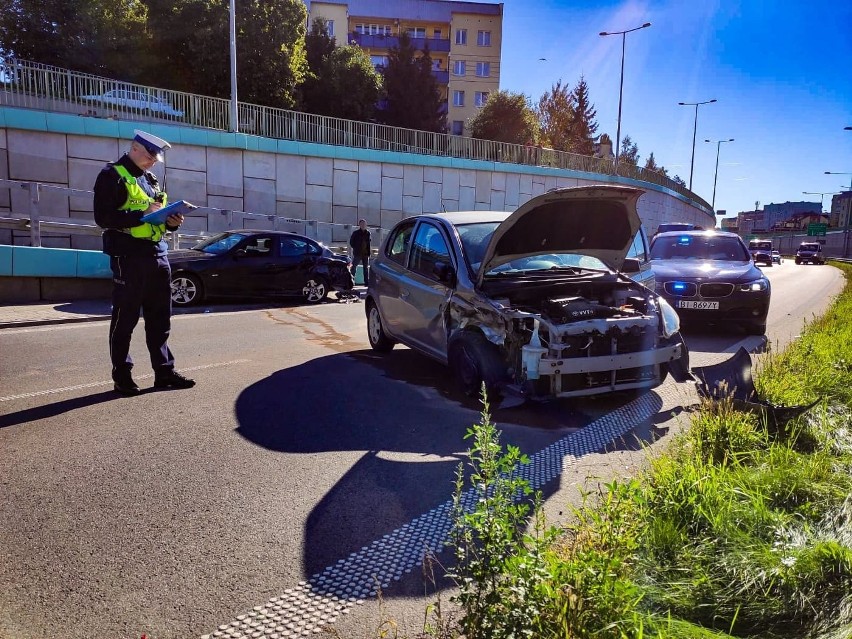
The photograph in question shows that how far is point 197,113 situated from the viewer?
20.1 metres

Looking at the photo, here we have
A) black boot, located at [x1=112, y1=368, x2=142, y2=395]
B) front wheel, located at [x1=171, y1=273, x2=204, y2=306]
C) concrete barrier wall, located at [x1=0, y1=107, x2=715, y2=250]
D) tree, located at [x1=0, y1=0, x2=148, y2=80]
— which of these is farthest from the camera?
tree, located at [x1=0, y1=0, x2=148, y2=80]

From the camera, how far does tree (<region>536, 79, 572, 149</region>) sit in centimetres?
4994

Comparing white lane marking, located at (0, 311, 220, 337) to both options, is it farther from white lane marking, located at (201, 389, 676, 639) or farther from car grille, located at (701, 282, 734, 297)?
car grille, located at (701, 282, 734, 297)

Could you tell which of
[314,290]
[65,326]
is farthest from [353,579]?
[314,290]

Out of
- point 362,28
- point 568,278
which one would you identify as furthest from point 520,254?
point 362,28

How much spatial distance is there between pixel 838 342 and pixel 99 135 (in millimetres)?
18147

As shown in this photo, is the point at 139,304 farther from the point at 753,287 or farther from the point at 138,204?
the point at 753,287

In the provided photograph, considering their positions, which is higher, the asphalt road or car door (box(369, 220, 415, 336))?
car door (box(369, 220, 415, 336))

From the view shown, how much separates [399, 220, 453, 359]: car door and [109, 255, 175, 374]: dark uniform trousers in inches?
92.0

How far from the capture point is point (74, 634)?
2.37 m

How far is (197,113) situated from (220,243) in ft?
30.8

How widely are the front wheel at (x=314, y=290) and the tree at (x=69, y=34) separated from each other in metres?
19.4

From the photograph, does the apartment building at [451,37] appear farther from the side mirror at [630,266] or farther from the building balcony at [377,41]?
the side mirror at [630,266]

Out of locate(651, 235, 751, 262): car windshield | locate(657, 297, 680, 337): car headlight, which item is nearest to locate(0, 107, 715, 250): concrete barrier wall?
locate(651, 235, 751, 262): car windshield
